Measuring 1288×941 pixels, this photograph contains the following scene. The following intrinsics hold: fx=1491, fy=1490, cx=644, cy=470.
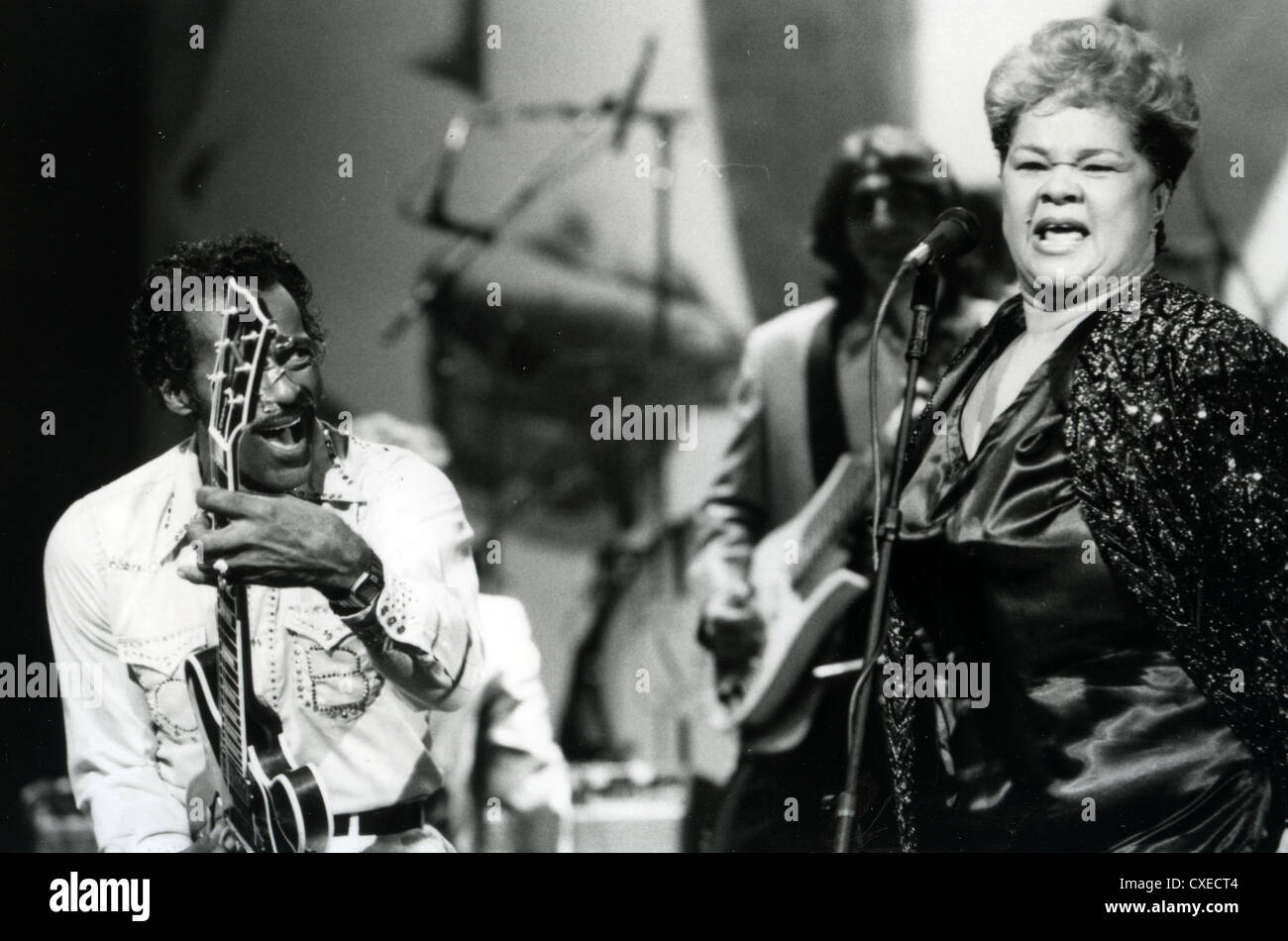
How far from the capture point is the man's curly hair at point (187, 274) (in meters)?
3.16

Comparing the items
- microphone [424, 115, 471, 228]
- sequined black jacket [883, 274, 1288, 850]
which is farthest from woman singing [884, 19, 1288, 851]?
microphone [424, 115, 471, 228]

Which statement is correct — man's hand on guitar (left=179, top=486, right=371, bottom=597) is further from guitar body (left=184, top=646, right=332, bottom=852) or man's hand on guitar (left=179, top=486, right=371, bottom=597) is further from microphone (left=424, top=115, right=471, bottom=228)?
microphone (left=424, top=115, right=471, bottom=228)

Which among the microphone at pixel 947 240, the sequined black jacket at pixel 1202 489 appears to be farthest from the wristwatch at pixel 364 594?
the sequined black jacket at pixel 1202 489

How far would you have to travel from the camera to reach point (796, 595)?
10.3 feet

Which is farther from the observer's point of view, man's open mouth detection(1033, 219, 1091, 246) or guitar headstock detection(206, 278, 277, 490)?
guitar headstock detection(206, 278, 277, 490)

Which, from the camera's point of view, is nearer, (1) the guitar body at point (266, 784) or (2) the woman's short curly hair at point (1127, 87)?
(2) the woman's short curly hair at point (1127, 87)

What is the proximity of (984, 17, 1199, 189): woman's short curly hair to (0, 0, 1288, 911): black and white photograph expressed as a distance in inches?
3.1

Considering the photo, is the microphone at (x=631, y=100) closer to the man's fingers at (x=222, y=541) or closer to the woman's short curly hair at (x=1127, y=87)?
the woman's short curly hair at (x=1127, y=87)

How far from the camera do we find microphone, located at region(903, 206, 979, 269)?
244 centimetres

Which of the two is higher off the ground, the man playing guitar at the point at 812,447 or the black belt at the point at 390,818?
the man playing guitar at the point at 812,447
